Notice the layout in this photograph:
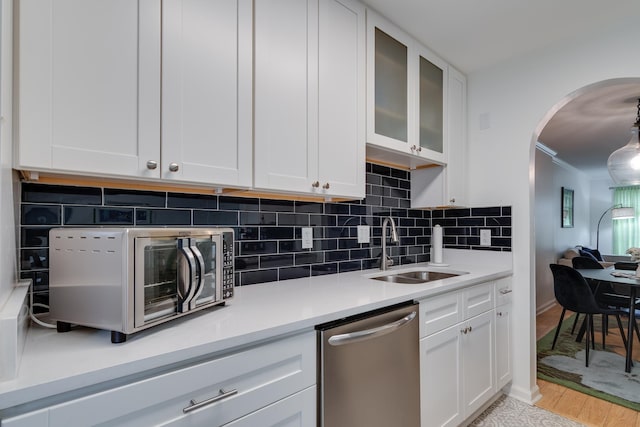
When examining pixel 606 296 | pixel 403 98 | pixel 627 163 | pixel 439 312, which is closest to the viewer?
pixel 439 312

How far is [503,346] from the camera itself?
2.24 meters

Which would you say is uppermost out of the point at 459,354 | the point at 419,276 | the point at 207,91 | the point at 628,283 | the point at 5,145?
the point at 207,91

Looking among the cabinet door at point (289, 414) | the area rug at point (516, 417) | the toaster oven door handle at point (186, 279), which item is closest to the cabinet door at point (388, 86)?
the toaster oven door handle at point (186, 279)

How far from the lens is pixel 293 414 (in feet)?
3.47

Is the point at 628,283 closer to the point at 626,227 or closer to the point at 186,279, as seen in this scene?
the point at 186,279

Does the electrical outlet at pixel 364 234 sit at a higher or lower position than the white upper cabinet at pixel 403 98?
lower

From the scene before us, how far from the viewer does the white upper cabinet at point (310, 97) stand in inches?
55.0

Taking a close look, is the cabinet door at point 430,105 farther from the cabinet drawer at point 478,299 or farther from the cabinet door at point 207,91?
the cabinet door at point 207,91

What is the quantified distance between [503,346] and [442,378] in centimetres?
83

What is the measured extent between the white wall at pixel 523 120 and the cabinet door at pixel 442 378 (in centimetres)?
85

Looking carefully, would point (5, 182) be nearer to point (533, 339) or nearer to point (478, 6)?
point (478, 6)

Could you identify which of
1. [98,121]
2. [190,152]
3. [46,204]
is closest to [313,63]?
[190,152]

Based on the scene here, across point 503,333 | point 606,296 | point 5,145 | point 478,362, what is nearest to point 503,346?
point 503,333

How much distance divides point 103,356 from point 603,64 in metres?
2.87
